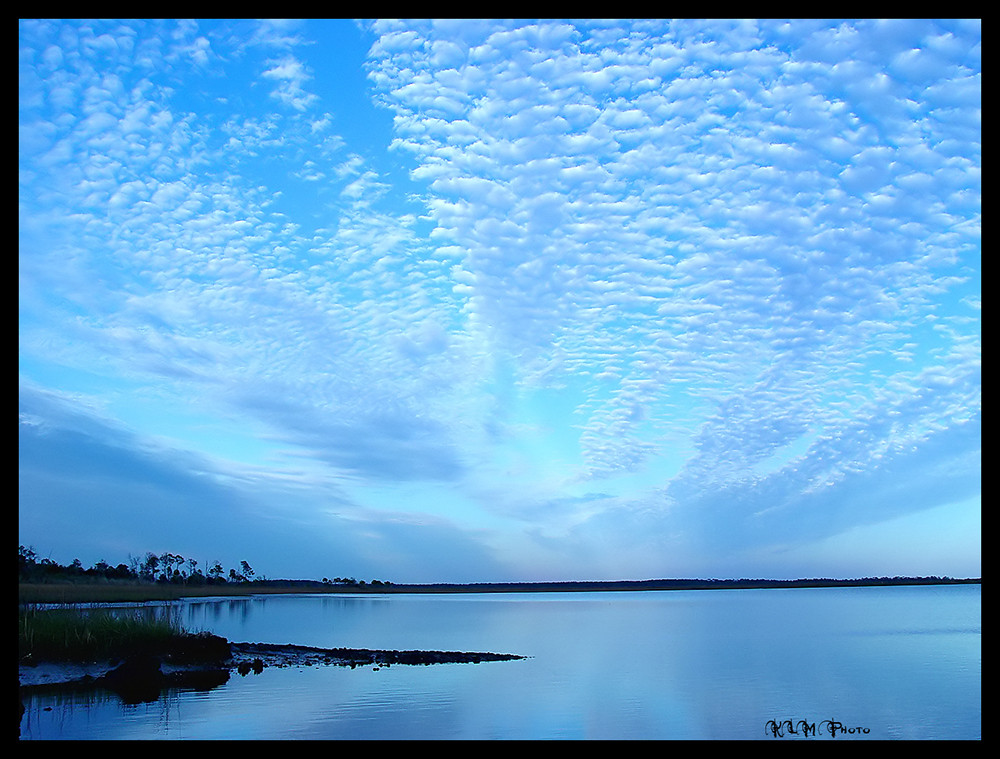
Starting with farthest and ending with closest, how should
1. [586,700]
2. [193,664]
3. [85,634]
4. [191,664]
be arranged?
[193,664]
[191,664]
[85,634]
[586,700]

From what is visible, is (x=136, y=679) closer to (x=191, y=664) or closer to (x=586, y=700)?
(x=191, y=664)

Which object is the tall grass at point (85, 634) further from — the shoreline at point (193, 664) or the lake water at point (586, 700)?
the lake water at point (586, 700)

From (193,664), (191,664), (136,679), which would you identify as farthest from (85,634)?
(193,664)

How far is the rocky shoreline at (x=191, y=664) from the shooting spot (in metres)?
23.4

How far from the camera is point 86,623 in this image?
2577 centimetres

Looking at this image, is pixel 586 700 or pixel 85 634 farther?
pixel 85 634

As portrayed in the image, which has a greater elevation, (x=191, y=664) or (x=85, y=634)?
(x=85, y=634)

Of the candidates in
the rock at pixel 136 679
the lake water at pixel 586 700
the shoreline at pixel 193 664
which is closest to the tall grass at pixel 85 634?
the shoreline at pixel 193 664

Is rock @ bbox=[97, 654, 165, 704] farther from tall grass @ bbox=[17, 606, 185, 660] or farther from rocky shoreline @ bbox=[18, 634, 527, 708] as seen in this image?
tall grass @ bbox=[17, 606, 185, 660]

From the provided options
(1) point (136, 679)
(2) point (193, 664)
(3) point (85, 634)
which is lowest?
Answer: (2) point (193, 664)

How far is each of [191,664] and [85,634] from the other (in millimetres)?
3981

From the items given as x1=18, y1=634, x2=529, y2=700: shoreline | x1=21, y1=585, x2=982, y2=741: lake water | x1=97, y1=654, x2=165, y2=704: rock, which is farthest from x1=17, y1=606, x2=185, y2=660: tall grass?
x1=21, y1=585, x2=982, y2=741: lake water

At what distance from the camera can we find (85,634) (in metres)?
25.2

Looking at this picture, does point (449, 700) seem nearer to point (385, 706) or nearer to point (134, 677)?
point (385, 706)
